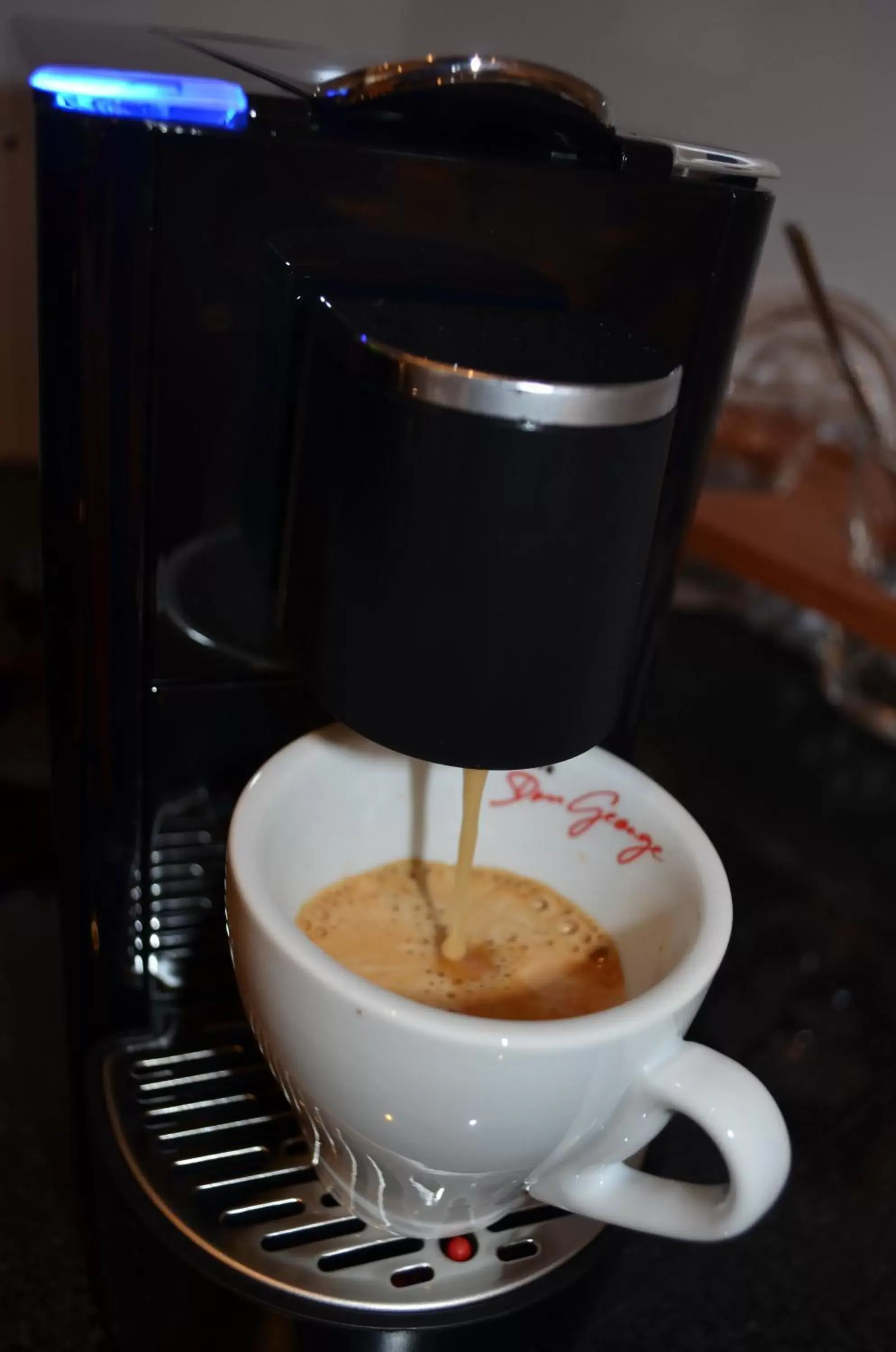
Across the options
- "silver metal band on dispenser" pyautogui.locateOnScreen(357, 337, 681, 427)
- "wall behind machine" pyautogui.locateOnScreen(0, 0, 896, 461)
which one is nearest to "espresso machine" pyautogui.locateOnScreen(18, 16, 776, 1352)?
"silver metal band on dispenser" pyautogui.locateOnScreen(357, 337, 681, 427)

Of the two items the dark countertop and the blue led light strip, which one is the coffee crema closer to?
the dark countertop

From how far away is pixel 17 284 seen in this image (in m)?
0.51

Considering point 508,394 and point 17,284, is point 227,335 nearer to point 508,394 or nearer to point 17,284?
point 508,394

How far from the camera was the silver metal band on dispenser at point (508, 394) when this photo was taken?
247 mm

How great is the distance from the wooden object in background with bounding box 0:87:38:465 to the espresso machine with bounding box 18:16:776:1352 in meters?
0.05

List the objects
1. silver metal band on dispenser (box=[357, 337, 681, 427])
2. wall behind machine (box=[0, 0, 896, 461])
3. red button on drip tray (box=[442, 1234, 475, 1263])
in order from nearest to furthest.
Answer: silver metal band on dispenser (box=[357, 337, 681, 427]), red button on drip tray (box=[442, 1234, 475, 1263]), wall behind machine (box=[0, 0, 896, 461])

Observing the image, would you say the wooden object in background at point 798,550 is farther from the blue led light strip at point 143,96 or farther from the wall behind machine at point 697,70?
the blue led light strip at point 143,96

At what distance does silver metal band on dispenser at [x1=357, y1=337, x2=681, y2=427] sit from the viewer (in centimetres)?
25

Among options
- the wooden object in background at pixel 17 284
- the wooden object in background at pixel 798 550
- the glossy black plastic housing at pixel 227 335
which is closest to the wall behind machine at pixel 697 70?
the wooden object in background at pixel 17 284

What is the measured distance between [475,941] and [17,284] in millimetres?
346

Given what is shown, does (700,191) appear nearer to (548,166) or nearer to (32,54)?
(548,166)

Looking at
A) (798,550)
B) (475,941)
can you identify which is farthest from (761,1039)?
(798,550)

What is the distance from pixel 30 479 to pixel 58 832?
0.38 m

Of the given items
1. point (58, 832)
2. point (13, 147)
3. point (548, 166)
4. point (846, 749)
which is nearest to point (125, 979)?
point (58, 832)
